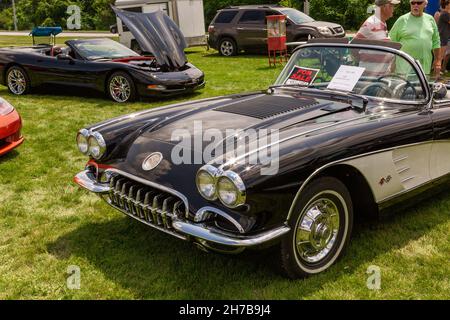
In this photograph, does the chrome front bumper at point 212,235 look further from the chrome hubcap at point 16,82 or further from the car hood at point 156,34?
the chrome hubcap at point 16,82

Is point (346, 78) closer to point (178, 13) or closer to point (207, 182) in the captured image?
point (207, 182)

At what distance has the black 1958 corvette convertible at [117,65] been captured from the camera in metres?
7.98

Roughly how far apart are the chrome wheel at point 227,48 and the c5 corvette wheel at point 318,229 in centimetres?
1321

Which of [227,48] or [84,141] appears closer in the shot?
[84,141]

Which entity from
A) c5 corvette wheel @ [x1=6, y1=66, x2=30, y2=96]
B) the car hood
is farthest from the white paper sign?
c5 corvette wheel @ [x1=6, y1=66, x2=30, y2=96]

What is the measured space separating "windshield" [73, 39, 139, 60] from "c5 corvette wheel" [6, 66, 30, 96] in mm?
1218

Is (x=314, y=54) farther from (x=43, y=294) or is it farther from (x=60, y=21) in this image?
(x=60, y=21)

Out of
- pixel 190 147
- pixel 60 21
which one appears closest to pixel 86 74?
pixel 190 147

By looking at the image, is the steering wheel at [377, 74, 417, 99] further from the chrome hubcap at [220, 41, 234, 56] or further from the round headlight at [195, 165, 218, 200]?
the chrome hubcap at [220, 41, 234, 56]

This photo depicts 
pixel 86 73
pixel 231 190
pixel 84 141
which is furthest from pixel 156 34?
pixel 231 190

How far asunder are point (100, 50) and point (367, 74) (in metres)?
6.75

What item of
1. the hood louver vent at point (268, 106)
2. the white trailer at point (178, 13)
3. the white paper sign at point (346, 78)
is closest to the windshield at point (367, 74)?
the white paper sign at point (346, 78)

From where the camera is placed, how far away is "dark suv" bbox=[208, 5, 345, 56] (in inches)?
565

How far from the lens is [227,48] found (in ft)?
52.1
